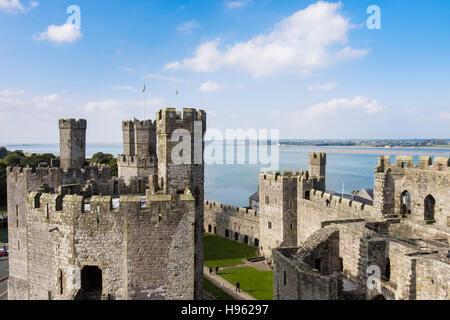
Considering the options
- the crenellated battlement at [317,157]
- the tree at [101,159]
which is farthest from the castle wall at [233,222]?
the tree at [101,159]

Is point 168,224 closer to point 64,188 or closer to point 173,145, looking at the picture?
point 173,145

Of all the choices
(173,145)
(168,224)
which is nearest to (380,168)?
(173,145)

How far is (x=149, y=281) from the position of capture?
1074cm

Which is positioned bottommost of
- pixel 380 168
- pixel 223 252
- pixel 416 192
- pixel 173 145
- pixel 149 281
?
pixel 223 252

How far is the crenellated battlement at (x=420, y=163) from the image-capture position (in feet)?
57.1

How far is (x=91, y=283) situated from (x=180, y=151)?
5819 mm

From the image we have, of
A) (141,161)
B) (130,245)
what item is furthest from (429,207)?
(141,161)

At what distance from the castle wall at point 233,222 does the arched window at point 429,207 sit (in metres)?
19.3

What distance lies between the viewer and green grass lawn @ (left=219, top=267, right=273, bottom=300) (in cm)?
2320

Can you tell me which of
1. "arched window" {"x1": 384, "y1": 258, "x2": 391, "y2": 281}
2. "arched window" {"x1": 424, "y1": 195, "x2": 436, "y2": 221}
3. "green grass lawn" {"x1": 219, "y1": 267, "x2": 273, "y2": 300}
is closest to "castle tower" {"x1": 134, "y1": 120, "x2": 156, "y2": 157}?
"green grass lawn" {"x1": 219, "y1": 267, "x2": 273, "y2": 300}

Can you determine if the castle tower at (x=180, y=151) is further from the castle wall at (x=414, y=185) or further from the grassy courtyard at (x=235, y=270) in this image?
the castle wall at (x=414, y=185)

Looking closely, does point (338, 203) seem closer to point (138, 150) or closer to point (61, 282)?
point (61, 282)
